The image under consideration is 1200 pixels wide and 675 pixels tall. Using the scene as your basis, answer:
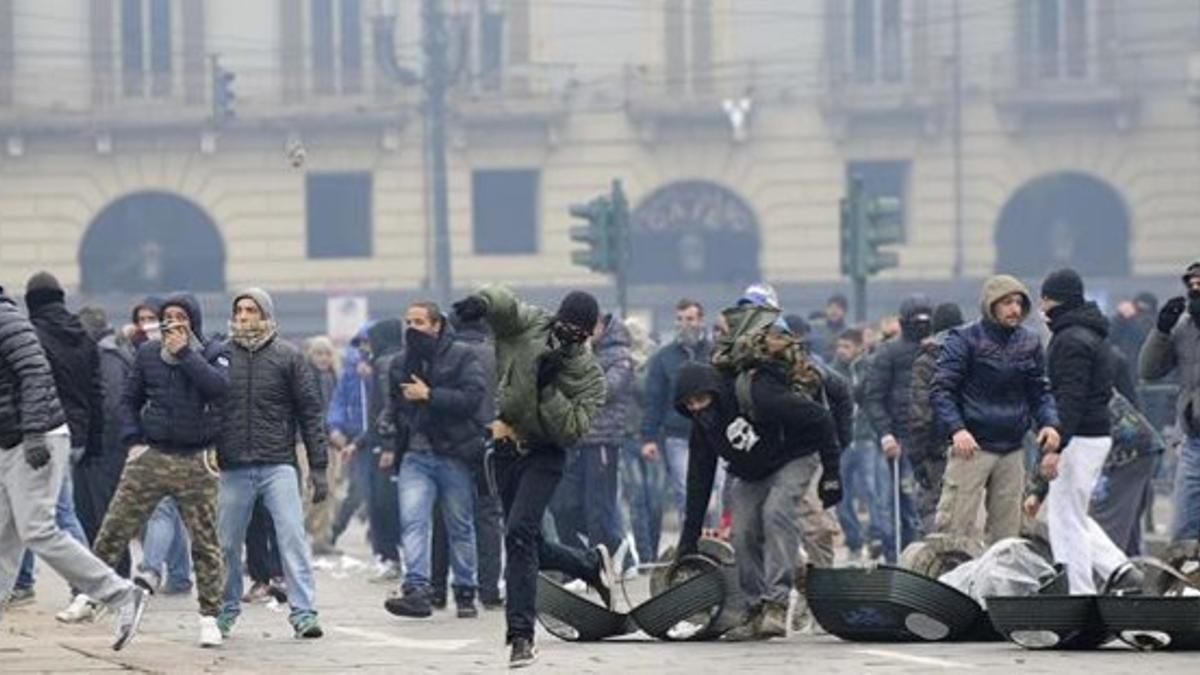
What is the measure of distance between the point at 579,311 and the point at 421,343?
13.3ft

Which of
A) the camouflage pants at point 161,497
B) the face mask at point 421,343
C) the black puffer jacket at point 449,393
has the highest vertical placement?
the face mask at point 421,343

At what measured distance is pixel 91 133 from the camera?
60.3 m

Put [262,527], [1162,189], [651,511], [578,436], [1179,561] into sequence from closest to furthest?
[578,436] → [1179,561] → [262,527] → [651,511] → [1162,189]

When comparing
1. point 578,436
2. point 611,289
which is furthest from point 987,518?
point 611,289

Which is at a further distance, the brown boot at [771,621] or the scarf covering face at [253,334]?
the scarf covering face at [253,334]

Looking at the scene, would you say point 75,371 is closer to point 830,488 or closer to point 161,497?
point 161,497

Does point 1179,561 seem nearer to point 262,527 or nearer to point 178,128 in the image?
point 262,527

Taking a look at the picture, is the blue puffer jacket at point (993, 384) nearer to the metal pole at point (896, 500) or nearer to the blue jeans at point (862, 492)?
the metal pole at point (896, 500)

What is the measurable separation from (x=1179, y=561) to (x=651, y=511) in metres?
8.48

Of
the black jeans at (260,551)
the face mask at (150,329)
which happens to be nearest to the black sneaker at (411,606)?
the face mask at (150,329)

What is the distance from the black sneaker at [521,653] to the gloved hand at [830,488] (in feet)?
6.25

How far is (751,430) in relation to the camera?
15883mm

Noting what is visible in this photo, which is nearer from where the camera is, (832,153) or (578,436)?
(578,436)

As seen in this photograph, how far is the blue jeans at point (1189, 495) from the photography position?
59.5 ft
